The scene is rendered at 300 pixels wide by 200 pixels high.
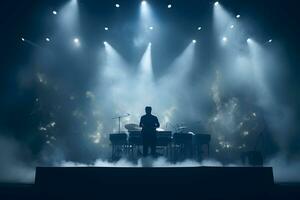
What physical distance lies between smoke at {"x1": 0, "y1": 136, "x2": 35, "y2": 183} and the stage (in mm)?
5519

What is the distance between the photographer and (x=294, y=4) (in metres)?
12.2

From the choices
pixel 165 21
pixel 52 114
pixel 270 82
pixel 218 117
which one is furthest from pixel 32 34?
pixel 270 82

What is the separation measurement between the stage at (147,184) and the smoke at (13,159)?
552 centimetres

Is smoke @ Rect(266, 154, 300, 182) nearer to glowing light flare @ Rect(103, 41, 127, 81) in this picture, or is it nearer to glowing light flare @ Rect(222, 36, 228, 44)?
glowing light flare @ Rect(222, 36, 228, 44)

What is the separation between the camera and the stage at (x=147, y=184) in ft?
16.6

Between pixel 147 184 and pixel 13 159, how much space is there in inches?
354

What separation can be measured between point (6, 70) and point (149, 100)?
714 centimetres

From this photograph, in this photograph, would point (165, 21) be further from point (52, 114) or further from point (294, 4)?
point (52, 114)

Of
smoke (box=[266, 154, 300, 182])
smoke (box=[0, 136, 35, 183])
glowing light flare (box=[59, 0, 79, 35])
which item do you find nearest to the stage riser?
smoke (box=[0, 136, 35, 183])

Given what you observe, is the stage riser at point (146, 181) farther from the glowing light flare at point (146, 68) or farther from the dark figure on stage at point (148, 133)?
the glowing light flare at point (146, 68)

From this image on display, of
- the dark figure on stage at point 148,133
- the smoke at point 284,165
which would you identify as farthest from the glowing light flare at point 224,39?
the dark figure on stage at point 148,133

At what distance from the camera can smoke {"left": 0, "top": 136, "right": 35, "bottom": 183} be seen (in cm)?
1054

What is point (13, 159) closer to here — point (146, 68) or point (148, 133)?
point (148, 133)

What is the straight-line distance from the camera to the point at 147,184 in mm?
5117
